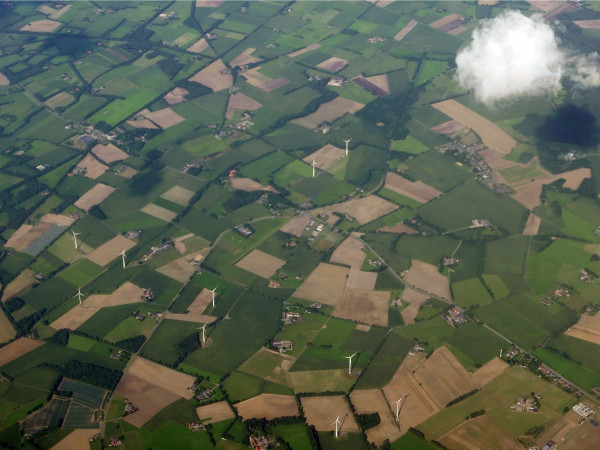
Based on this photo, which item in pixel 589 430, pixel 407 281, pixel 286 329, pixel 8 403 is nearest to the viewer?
pixel 589 430

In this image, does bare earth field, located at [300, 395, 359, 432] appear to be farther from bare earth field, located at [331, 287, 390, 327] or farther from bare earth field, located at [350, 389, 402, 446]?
bare earth field, located at [331, 287, 390, 327]

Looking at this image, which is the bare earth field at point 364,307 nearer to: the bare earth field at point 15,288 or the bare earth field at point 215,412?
the bare earth field at point 215,412

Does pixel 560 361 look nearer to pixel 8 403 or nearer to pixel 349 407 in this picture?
pixel 349 407

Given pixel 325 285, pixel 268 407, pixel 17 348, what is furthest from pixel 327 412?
pixel 17 348

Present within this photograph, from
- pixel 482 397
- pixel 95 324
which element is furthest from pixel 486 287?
pixel 95 324

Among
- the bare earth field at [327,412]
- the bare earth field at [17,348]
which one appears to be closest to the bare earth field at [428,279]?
the bare earth field at [327,412]
